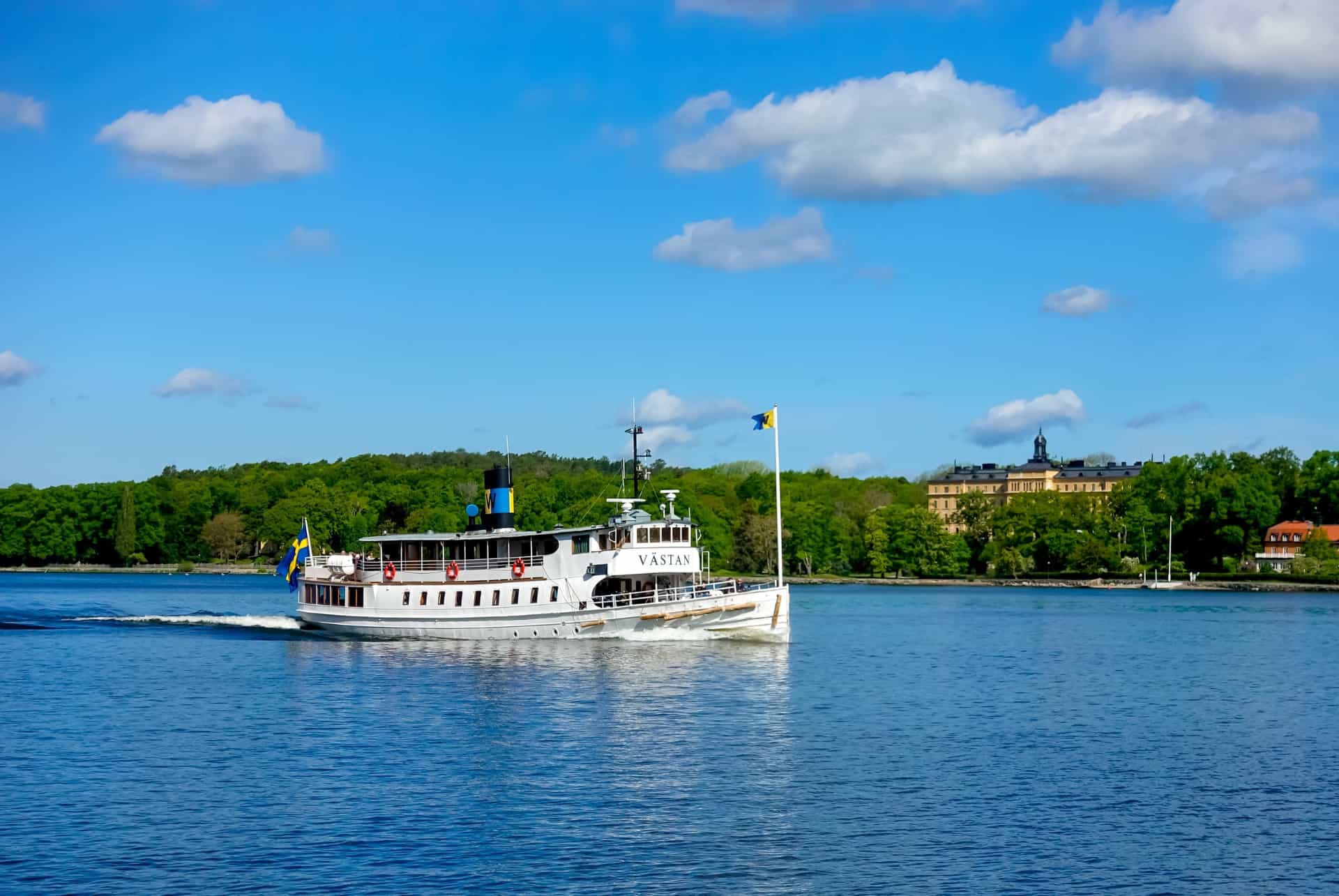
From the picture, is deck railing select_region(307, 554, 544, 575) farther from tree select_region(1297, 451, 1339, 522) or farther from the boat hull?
tree select_region(1297, 451, 1339, 522)

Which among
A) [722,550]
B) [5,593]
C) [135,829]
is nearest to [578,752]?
[135,829]

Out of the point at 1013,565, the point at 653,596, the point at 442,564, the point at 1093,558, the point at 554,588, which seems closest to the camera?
the point at 653,596

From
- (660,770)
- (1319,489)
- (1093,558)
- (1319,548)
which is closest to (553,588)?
(660,770)

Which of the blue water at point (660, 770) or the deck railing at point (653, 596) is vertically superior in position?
the deck railing at point (653, 596)

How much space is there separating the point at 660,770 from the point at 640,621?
30054 mm

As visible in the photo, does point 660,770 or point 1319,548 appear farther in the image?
point 1319,548

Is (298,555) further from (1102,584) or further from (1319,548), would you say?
(1319,548)

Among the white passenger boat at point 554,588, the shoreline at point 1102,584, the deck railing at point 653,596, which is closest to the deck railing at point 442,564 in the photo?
the white passenger boat at point 554,588

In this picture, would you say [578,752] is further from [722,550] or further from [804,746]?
[722,550]

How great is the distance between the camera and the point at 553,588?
69625mm

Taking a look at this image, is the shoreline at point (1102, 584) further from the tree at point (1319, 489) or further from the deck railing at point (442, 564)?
the deck railing at point (442, 564)

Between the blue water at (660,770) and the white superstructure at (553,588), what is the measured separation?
1466mm

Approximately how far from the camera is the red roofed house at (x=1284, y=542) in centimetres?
18138

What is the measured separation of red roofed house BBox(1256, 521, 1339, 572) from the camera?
181m
